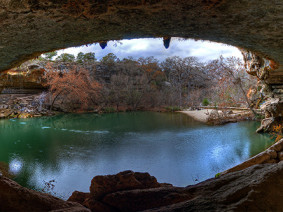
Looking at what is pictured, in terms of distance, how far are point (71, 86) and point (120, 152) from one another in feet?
37.5

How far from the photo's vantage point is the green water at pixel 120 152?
4848 millimetres

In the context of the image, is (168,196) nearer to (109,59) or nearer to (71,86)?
(71,86)

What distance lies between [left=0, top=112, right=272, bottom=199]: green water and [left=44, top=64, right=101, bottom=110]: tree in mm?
6670

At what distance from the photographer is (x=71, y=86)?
1627 cm

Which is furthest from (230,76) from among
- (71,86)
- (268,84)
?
(71,86)

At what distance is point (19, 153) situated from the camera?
6.52 metres

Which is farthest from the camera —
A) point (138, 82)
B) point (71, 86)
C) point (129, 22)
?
point (138, 82)

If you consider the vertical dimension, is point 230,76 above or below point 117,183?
above

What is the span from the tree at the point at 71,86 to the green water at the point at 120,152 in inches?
263

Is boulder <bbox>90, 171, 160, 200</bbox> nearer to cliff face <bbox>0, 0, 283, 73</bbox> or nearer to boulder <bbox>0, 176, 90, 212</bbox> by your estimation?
boulder <bbox>0, 176, 90, 212</bbox>

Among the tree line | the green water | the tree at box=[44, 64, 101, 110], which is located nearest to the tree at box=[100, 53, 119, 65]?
the tree line

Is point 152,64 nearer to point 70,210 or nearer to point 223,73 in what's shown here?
point 223,73

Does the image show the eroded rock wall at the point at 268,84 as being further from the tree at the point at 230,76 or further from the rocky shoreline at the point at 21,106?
the rocky shoreline at the point at 21,106

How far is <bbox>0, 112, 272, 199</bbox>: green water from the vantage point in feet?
15.9
